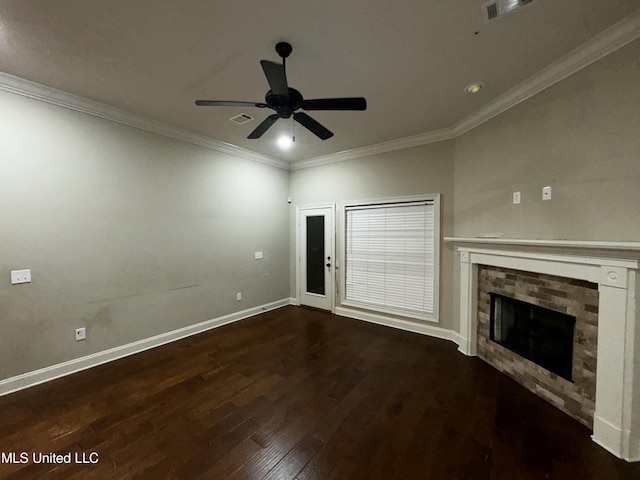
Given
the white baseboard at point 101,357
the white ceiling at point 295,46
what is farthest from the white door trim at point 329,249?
the white ceiling at point 295,46

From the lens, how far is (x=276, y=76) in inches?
69.2

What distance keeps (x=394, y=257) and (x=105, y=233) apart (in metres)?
3.92

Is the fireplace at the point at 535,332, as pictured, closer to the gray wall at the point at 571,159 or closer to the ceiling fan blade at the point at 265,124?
the gray wall at the point at 571,159

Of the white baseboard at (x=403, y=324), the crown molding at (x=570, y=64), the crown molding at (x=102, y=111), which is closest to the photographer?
the crown molding at (x=570, y=64)

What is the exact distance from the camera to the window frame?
3693 millimetres

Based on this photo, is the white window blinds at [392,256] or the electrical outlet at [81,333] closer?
the electrical outlet at [81,333]

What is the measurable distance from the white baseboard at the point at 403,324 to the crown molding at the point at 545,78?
8.95 ft

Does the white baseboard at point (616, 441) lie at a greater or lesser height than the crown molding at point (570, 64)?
lesser

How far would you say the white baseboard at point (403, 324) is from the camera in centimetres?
362

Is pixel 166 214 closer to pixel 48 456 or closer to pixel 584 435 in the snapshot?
pixel 48 456

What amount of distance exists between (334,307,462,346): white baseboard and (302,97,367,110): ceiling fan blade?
3083 millimetres

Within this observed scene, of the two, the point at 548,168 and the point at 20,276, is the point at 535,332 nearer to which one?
the point at 548,168

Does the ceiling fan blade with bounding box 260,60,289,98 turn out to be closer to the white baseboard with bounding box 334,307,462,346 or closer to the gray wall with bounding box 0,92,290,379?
the gray wall with bounding box 0,92,290,379

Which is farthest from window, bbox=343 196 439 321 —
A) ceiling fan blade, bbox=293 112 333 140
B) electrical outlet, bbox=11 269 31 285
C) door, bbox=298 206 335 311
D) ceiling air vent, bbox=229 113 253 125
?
electrical outlet, bbox=11 269 31 285
